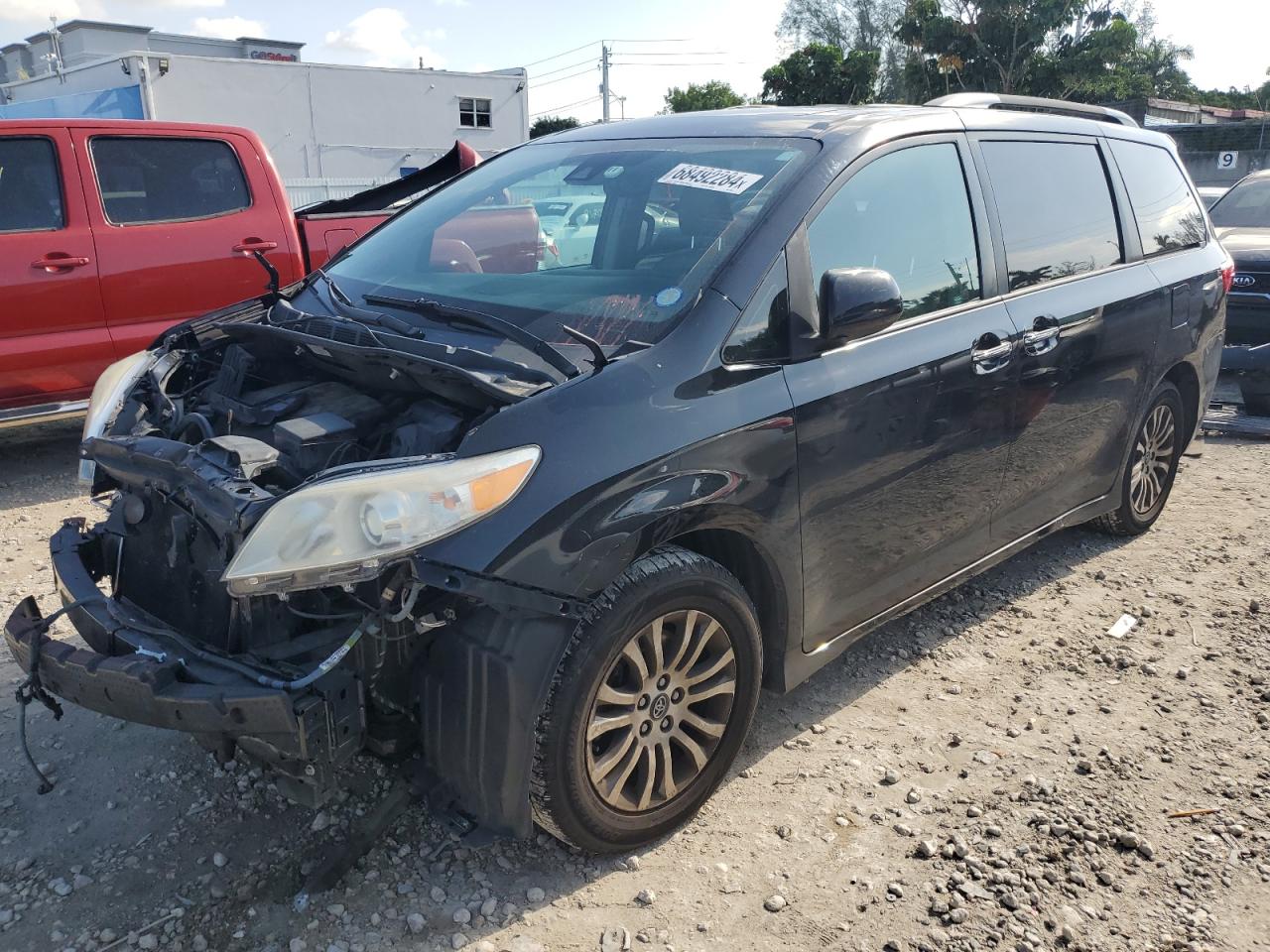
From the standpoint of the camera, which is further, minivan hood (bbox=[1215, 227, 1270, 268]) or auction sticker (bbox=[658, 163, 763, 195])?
minivan hood (bbox=[1215, 227, 1270, 268])

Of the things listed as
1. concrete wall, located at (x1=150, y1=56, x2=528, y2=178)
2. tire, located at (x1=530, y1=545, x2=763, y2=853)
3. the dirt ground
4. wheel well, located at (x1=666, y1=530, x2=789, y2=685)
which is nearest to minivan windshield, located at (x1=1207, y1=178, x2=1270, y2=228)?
the dirt ground

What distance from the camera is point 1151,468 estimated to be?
476 cm

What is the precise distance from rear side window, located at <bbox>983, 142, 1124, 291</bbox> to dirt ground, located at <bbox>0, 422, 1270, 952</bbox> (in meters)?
1.47

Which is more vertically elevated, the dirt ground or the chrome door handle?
the chrome door handle

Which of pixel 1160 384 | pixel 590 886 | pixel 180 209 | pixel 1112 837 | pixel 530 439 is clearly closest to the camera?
pixel 530 439

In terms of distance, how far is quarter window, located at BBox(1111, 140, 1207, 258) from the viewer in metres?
4.34

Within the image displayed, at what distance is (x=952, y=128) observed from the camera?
3426 mm

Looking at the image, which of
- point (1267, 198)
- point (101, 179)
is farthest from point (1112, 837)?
point (1267, 198)

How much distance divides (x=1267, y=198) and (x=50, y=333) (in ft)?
33.3

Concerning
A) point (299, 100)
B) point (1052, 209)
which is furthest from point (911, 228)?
point (299, 100)

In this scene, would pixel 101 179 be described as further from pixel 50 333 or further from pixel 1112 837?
pixel 1112 837

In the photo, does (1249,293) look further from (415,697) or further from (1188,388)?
(415,697)

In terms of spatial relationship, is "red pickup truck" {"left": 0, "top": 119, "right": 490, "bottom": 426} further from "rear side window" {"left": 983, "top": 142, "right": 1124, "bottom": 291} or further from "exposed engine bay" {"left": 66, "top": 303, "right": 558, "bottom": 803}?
"rear side window" {"left": 983, "top": 142, "right": 1124, "bottom": 291}

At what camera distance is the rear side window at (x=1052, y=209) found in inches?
140
